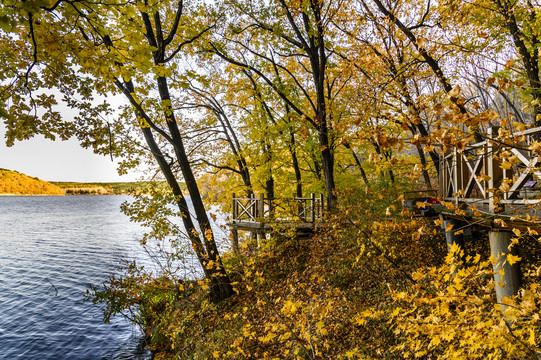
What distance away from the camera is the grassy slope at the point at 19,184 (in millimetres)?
99075

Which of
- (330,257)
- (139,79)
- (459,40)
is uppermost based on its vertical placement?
(459,40)

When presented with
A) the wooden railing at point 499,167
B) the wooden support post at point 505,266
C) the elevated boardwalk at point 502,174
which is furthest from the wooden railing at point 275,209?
the wooden support post at point 505,266

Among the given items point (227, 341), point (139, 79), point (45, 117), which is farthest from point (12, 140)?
point (227, 341)

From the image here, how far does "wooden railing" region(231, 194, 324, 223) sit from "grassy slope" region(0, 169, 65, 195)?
4467 inches

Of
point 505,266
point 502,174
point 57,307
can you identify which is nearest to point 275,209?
point 505,266

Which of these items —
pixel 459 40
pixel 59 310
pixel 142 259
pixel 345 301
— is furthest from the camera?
pixel 142 259

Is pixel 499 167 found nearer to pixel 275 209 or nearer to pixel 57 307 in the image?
pixel 275 209

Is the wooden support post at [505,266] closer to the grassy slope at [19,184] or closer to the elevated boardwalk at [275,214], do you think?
the elevated boardwalk at [275,214]

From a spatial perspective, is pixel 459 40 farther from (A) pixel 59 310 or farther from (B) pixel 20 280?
(B) pixel 20 280

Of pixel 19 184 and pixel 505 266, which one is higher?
pixel 19 184

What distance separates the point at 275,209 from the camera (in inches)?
539

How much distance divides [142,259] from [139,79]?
58.0 ft

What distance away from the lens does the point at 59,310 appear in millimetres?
13328

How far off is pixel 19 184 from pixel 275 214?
141925 mm
